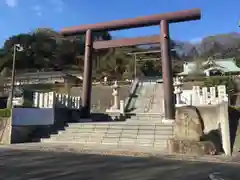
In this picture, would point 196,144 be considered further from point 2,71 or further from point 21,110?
point 2,71

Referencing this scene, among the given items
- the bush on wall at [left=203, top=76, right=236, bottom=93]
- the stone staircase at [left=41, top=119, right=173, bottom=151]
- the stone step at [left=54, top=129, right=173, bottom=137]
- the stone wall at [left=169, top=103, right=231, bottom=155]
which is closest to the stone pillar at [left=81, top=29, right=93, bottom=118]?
the stone staircase at [left=41, top=119, right=173, bottom=151]

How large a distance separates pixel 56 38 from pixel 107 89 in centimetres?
3558

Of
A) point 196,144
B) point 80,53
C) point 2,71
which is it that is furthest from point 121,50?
point 196,144

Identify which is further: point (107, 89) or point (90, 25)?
point (107, 89)

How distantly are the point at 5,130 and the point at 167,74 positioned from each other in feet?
30.0

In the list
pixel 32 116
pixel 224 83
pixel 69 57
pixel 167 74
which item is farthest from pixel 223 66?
pixel 32 116

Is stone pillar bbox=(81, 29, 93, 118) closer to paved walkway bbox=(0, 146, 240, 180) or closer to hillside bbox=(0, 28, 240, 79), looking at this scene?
paved walkway bbox=(0, 146, 240, 180)

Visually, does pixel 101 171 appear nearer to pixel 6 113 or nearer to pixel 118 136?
pixel 118 136

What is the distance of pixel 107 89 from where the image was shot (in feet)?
113

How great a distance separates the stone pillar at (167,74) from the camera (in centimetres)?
1514

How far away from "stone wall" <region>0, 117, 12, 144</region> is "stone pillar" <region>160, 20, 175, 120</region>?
322 inches

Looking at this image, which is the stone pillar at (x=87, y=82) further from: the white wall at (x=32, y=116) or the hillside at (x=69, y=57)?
the hillside at (x=69, y=57)

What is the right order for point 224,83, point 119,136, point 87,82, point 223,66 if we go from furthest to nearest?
point 223,66
point 224,83
point 87,82
point 119,136

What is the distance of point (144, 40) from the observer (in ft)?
57.1
